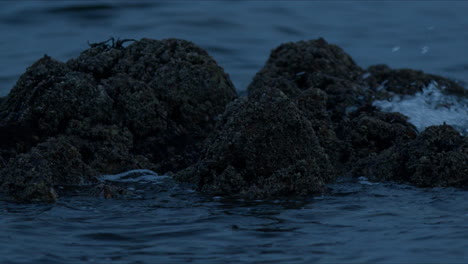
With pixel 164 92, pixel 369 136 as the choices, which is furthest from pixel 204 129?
pixel 369 136

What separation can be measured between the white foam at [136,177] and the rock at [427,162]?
1.85m

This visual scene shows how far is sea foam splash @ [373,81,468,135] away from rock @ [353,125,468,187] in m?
1.41

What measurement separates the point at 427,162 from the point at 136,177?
263 centimetres

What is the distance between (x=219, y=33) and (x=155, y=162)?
8.59m

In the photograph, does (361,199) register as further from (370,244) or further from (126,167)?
(126,167)

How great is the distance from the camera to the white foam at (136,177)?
277 inches

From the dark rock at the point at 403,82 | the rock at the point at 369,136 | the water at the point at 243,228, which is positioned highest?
the dark rock at the point at 403,82

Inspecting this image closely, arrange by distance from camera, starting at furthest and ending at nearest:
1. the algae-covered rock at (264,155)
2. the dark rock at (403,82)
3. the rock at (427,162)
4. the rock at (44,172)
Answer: the dark rock at (403,82)
the rock at (427,162)
the algae-covered rock at (264,155)
the rock at (44,172)

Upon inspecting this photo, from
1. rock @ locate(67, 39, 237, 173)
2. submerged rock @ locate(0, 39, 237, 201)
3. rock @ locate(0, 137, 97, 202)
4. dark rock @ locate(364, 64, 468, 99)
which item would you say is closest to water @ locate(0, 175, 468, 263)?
rock @ locate(0, 137, 97, 202)

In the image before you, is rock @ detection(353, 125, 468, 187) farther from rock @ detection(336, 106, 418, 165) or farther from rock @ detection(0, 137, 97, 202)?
rock @ detection(0, 137, 97, 202)

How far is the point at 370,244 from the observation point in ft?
17.2

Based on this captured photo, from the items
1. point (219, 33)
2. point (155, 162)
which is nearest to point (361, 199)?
point (155, 162)

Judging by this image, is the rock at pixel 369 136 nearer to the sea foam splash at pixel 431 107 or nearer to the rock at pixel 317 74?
the rock at pixel 317 74

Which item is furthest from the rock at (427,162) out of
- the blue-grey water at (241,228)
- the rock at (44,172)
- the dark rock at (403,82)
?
the rock at (44,172)
